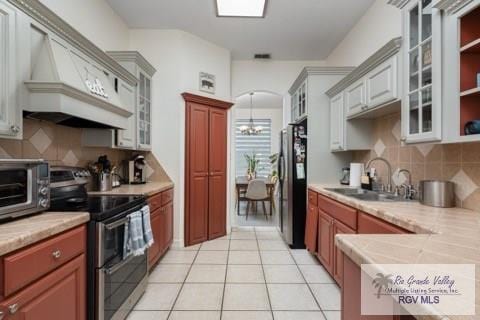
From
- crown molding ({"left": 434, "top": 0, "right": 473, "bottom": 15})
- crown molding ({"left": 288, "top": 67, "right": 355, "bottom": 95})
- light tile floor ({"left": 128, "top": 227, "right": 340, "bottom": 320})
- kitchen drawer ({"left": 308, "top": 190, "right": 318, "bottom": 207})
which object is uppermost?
crown molding ({"left": 288, "top": 67, "right": 355, "bottom": 95})

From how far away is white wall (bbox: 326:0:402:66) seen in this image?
9.29 feet

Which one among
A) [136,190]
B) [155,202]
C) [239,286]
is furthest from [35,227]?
[239,286]

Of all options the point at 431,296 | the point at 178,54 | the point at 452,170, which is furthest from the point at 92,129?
the point at 452,170

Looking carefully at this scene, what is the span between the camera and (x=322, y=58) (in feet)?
16.1

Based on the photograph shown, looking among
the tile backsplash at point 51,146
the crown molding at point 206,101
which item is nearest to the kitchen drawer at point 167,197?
the tile backsplash at point 51,146

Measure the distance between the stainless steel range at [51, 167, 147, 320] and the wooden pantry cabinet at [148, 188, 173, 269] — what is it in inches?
19.9

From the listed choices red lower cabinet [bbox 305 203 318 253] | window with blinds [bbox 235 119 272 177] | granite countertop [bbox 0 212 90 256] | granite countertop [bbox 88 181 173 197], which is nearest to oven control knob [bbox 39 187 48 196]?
granite countertop [bbox 0 212 90 256]

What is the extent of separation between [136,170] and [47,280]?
2447 millimetres

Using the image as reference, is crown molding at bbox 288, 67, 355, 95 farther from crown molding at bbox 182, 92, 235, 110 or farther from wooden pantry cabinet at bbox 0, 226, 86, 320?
wooden pantry cabinet at bbox 0, 226, 86, 320

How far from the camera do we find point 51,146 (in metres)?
2.29

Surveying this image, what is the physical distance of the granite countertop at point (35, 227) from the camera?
1.11 metres

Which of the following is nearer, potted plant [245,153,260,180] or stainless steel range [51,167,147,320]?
stainless steel range [51,167,147,320]

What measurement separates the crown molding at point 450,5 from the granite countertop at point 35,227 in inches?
95.9

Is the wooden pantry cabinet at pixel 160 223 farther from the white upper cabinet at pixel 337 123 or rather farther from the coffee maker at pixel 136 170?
the white upper cabinet at pixel 337 123
